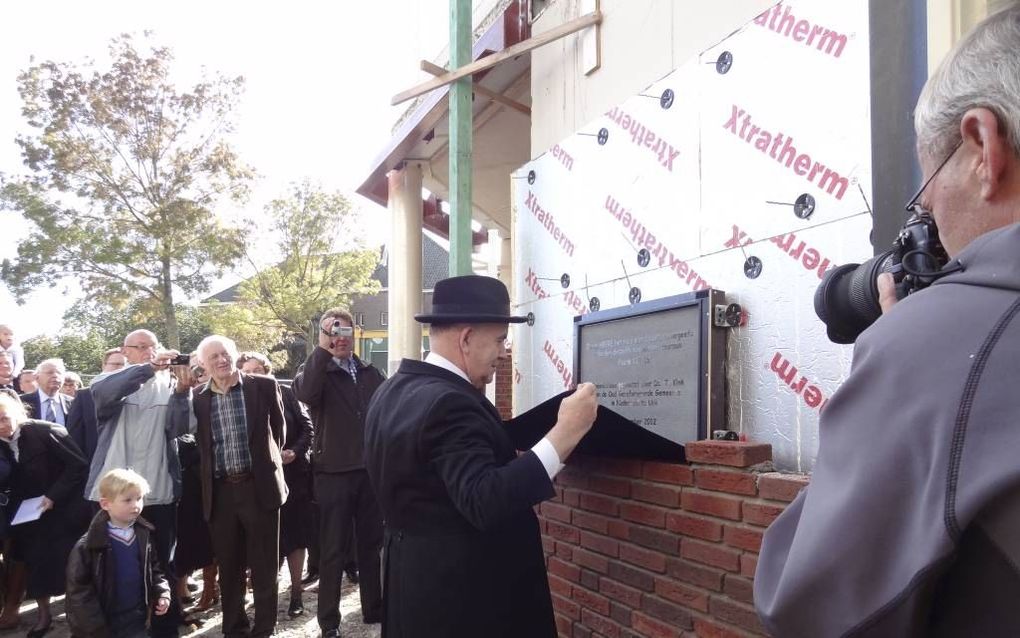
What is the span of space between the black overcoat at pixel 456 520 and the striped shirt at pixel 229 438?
2962 mm

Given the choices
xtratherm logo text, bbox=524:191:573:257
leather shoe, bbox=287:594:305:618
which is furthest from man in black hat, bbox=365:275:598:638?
leather shoe, bbox=287:594:305:618

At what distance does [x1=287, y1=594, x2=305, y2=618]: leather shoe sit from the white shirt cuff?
435cm

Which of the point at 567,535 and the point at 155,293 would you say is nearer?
the point at 567,535

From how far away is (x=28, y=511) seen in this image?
5559mm

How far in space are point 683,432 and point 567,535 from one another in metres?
0.71

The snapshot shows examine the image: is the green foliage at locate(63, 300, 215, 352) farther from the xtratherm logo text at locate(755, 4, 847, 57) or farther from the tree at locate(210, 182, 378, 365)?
the xtratherm logo text at locate(755, 4, 847, 57)

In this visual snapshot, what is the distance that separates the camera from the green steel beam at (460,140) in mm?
5984

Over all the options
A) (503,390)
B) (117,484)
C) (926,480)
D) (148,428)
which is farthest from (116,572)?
(503,390)

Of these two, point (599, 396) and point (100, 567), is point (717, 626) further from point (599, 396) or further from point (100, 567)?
point (100, 567)

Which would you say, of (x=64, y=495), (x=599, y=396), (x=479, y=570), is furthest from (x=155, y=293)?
(x=479, y=570)

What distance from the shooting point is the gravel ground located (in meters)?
5.46

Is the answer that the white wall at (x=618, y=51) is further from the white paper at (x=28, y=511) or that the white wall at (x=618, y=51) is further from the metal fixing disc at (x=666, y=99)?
the white paper at (x=28, y=511)

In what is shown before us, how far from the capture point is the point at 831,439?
3.10 ft

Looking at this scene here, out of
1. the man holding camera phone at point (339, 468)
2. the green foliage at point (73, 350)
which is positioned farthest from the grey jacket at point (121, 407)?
the green foliage at point (73, 350)
